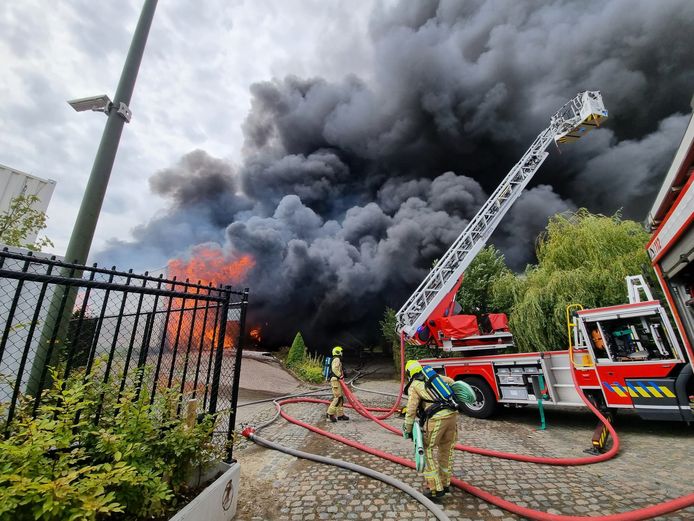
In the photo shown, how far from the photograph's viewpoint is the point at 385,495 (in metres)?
3.58

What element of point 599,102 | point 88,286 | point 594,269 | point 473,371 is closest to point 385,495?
point 88,286

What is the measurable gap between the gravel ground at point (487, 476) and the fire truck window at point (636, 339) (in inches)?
56.5

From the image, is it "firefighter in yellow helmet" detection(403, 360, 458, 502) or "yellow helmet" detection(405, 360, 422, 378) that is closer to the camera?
"firefighter in yellow helmet" detection(403, 360, 458, 502)

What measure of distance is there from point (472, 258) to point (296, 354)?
38.0 ft

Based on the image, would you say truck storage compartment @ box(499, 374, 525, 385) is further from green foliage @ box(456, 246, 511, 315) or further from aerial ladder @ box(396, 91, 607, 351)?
green foliage @ box(456, 246, 511, 315)

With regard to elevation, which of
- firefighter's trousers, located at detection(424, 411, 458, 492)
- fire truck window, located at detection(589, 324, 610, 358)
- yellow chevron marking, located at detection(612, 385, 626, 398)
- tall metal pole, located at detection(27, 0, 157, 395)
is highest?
tall metal pole, located at detection(27, 0, 157, 395)

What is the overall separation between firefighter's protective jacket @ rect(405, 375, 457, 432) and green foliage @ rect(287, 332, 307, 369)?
13.9 meters

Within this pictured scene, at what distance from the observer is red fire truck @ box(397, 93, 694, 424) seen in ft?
12.0

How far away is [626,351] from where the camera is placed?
5844mm

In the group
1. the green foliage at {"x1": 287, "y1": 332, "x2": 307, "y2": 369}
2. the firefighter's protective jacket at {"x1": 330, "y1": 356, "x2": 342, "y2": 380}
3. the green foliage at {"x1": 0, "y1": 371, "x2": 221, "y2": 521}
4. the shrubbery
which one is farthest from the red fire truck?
the green foliage at {"x1": 287, "y1": 332, "x2": 307, "y2": 369}

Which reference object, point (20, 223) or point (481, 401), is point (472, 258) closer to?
point (481, 401)

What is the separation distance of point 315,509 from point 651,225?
5.89 metres

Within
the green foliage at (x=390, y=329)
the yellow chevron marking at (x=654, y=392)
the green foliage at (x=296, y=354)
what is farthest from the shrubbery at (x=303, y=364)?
the yellow chevron marking at (x=654, y=392)

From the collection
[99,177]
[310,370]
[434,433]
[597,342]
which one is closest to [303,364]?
[310,370]
